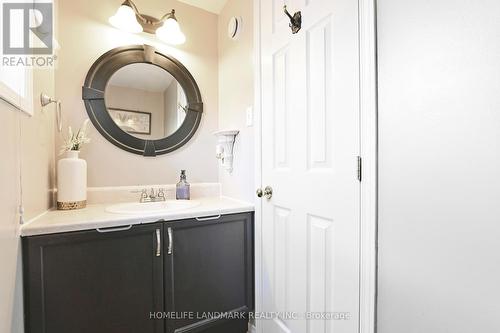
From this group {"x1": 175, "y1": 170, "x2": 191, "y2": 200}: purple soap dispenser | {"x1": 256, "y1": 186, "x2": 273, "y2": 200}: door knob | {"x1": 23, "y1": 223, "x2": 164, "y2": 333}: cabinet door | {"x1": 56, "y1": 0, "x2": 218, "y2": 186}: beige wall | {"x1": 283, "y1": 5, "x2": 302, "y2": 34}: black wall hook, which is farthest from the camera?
{"x1": 175, "y1": 170, "x2": 191, "y2": 200}: purple soap dispenser

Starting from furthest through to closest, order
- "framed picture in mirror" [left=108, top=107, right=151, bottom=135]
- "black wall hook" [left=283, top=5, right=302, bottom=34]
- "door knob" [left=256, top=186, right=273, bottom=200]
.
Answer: "framed picture in mirror" [left=108, top=107, right=151, bottom=135], "door knob" [left=256, top=186, right=273, bottom=200], "black wall hook" [left=283, top=5, right=302, bottom=34]

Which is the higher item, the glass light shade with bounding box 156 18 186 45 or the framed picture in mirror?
the glass light shade with bounding box 156 18 186 45

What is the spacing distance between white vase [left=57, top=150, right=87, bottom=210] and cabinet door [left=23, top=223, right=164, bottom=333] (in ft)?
1.38

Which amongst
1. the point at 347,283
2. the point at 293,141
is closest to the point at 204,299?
the point at 347,283

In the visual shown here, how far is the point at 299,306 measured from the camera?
1.12m

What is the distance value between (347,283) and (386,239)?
0.84 ft

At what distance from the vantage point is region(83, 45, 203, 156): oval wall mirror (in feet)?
5.18

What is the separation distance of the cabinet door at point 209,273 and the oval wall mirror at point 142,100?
0.79 metres

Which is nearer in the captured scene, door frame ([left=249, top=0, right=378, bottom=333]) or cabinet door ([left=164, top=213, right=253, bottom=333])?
door frame ([left=249, top=0, right=378, bottom=333])

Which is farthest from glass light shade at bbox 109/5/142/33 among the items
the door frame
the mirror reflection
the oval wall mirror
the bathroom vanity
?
the door frame

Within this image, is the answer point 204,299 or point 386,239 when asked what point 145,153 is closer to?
point 204,299

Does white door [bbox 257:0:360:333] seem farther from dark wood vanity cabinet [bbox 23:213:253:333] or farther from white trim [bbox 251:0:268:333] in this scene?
dark wood vanity cabinet [bbox 23:213:253:333]

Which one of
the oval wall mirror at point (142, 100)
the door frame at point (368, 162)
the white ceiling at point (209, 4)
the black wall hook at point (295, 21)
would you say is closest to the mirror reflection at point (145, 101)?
the oval wall mirror at point (142, 100)

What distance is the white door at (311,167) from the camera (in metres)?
0.87
